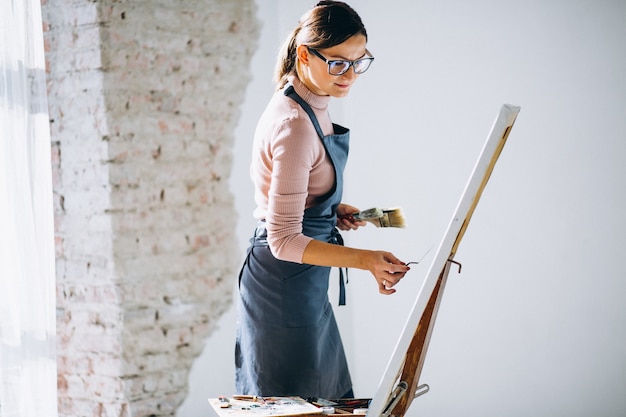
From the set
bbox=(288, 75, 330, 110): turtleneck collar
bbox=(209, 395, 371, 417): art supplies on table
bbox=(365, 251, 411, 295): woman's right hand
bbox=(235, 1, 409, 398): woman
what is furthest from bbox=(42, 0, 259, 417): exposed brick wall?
bbox=(365, 251, 411, 295): woman's right hand

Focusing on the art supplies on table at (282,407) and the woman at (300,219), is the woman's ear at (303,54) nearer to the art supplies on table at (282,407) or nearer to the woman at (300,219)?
the woman at (300,219)

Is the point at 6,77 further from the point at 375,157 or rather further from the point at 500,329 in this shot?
the point at 500,329

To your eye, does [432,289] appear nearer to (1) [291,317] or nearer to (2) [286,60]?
(1) [291,317]

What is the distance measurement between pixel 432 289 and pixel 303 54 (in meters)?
0.62

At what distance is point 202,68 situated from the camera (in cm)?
283

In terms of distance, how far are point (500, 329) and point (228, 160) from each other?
1.24 meters

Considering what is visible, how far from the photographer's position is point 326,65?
4.77 feet

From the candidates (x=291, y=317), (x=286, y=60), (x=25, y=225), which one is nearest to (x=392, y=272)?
(x=291, y=317)

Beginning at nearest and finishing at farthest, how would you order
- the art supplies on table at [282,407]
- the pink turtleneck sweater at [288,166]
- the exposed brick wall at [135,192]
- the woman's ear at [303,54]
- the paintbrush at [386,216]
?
the art supplies on table at [282,407] → the pink turtleneck sweater at [288,166] → the woman's ear at [303,54] → the paintbrush at [386,216] → the exposed brick wall at [135,192]

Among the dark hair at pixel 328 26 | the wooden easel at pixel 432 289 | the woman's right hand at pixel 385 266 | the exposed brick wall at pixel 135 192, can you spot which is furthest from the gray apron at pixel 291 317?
the exposed brick wall at pixel 135 192

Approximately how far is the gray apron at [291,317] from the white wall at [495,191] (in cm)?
135

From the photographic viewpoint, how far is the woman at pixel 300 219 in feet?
4.50

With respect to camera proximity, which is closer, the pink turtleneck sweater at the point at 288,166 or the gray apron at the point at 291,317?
the pink turtleneck sweater at the point at 288,166

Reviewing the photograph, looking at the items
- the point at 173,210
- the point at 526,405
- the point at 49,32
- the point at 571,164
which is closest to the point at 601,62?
the point at 571,164
